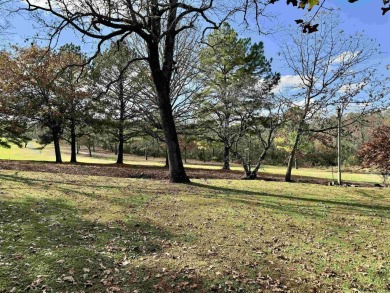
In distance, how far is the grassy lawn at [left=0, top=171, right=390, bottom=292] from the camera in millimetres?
3939

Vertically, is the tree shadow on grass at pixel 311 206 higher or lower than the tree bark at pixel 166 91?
lower

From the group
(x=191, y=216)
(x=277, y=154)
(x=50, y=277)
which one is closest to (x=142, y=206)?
(x=191, y=216)

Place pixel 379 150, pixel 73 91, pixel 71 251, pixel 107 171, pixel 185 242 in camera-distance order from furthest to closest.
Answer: pixel 73 91
pixel 107 171
pixel 379 150
pixel 185 242
pixel 71 251

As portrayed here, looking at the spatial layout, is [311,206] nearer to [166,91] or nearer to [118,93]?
[166,91]

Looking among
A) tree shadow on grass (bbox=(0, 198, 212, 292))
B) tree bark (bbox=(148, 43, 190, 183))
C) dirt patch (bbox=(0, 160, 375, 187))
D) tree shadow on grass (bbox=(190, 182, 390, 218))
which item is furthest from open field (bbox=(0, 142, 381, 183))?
tree shadow on grass (bbox=(0, 198, 212, 292))

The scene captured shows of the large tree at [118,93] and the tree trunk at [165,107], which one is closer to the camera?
the tree trunk at [165,107]

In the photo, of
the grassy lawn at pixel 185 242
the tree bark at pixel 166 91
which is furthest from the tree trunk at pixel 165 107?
the grassy lawn at pixel 185 242

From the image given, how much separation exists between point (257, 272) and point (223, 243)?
1138 mm

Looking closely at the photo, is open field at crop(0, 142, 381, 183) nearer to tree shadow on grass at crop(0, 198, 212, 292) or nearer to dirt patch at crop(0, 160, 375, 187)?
dirt patch at crop(0, 160, 375, 187)

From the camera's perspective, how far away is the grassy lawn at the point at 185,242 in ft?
12.9

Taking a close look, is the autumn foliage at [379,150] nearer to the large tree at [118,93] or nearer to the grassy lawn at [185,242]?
the grassy lawn at [185,242]

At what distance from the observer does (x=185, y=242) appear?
5.35 m

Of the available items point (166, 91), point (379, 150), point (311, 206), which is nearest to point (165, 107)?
point (166, 91)

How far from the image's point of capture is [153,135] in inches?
899
